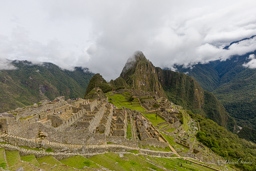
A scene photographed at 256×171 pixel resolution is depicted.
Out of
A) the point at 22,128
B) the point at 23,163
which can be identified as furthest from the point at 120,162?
the point at 22,128

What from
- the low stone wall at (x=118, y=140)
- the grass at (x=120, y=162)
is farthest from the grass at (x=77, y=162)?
the low stone wall at (x=118, y=140)

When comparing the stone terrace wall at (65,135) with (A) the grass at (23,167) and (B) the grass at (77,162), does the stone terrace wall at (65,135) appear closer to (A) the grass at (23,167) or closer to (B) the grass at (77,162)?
(B) the grass at (77,162)

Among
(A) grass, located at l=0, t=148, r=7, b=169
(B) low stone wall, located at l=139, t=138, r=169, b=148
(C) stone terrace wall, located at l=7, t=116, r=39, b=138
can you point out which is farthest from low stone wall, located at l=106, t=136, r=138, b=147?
(A) grass, located at l=0, t=148, r=7, b=169

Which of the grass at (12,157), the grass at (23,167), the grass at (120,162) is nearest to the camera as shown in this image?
the grass at (23,167)

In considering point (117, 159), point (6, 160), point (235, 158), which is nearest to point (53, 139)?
point (6, 160)

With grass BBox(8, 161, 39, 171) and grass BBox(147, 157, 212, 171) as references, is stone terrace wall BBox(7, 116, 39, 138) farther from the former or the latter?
grass BBox(147, 157, 212, 171)

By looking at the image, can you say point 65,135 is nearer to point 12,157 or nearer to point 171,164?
point 12,157

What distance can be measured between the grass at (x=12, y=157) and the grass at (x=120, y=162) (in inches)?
373

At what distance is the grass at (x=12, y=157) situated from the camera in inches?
481

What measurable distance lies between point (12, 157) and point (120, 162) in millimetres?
13705

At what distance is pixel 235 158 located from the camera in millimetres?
55531

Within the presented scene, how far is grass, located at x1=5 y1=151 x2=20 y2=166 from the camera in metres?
12.2

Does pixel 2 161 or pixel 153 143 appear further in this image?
pixel 153 143

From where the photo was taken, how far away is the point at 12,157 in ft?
43.0
